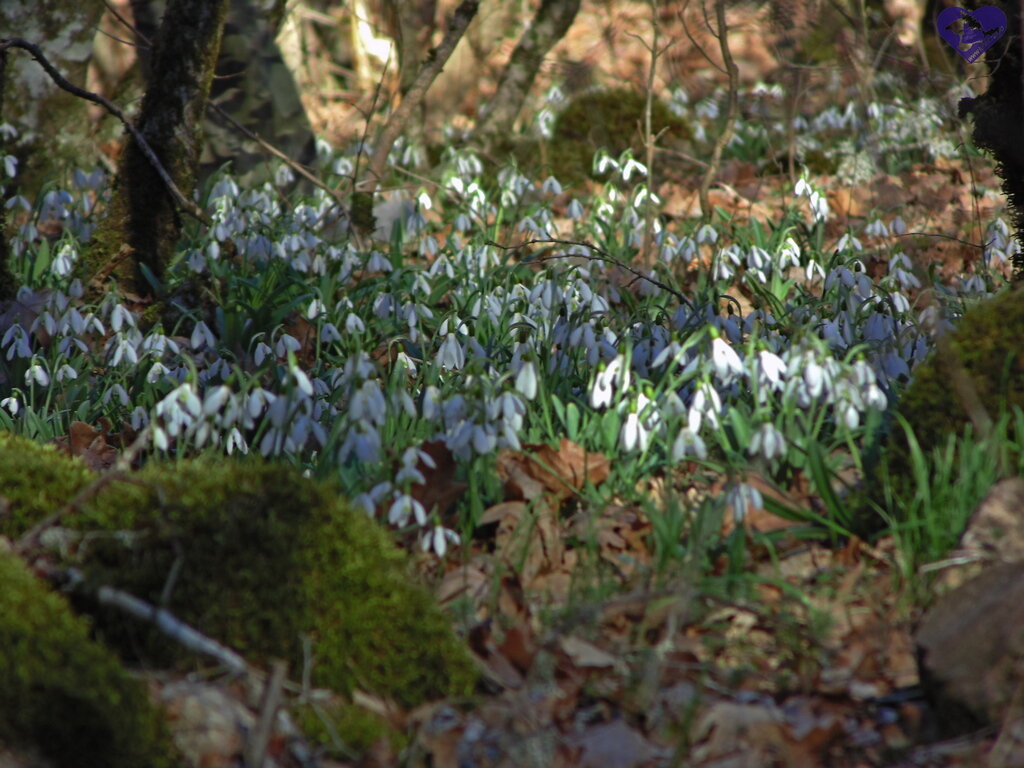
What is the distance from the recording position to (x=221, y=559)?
2.12 m

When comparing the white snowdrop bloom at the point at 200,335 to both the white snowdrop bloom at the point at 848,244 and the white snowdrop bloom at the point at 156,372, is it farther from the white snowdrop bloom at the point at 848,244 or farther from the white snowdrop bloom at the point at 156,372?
the white snowdrop bloom at the point at 848,244

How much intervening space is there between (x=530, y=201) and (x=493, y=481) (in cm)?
402

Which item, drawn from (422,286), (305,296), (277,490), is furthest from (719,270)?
(277,490)

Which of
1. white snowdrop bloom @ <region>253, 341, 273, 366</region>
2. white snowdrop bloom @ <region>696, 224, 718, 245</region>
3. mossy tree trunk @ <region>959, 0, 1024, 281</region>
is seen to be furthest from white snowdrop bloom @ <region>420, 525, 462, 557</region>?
white snowdrop bloom @ <region>696, 224, 718, 245</region>

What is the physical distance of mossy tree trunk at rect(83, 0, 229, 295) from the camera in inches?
179

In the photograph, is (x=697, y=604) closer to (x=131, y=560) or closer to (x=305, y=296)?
(x=131, y=560)

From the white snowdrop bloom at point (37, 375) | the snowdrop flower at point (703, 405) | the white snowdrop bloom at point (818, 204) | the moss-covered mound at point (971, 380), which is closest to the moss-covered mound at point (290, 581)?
the snowdrop flower at point (703, 405)

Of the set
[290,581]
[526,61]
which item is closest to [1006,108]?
[290,581]

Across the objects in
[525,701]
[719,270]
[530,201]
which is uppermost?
[530,201]

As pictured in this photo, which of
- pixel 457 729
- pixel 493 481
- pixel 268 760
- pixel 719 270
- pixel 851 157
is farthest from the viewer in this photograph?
pixel 851 157

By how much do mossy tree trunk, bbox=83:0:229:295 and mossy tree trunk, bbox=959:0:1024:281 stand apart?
3188 millimetres

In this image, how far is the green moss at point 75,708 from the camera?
1810 millimetres

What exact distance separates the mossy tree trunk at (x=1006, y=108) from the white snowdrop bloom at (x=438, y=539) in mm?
2052

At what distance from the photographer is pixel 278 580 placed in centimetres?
Answer: 210
